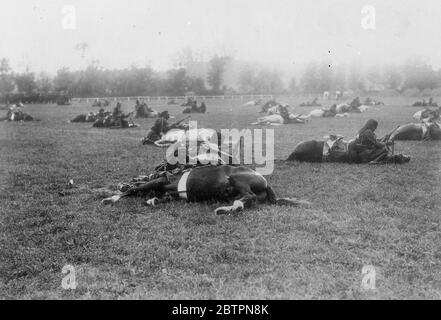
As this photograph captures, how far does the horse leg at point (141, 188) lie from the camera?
26.2ft

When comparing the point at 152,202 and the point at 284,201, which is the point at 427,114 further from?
the point at 152,202

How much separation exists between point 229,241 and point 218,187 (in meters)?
1.71

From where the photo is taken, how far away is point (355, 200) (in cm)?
812

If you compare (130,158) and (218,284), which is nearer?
(218,284)

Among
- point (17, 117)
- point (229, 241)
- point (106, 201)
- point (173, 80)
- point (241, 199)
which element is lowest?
point (229, 241)

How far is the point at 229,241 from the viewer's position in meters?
6.05

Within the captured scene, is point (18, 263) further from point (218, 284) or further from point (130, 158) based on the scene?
point (130, 158)

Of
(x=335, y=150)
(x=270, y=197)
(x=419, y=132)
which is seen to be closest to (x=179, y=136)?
(x=335, y=150)

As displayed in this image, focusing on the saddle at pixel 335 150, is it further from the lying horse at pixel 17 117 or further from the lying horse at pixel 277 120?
the lying horse at pixel 17 117

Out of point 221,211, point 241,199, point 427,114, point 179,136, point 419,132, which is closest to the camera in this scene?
point 221,211

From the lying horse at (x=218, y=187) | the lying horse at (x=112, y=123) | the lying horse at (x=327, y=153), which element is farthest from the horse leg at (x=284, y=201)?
the lying horse at (x=112, y=123)

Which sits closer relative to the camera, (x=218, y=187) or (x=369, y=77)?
(x=218, y=187)

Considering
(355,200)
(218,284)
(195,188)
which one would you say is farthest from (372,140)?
(218,284)
